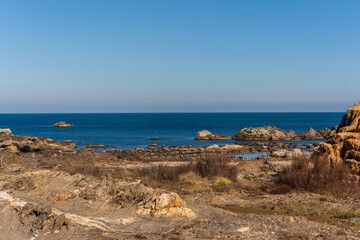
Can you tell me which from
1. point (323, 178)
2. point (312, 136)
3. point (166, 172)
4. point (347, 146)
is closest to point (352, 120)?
point (347, 146)

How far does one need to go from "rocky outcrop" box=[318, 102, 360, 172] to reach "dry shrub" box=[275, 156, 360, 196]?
0.63 m

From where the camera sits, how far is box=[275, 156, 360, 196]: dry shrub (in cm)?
1561

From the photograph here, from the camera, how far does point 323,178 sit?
16.1 m

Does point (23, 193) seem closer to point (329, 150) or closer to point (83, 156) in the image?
point (329, 150)

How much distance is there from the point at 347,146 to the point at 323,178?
9.56ft

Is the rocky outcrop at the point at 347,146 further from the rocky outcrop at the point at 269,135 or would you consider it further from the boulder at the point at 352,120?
the rocky outcrop at the point at 269,135

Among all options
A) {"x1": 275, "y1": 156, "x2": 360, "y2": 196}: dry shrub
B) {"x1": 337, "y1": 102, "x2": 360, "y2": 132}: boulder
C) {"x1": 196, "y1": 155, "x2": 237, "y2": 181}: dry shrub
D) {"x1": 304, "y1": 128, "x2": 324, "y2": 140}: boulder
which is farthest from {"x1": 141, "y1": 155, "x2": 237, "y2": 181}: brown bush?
{"x1": 304, "y1": 128, "x2": 324, "y2": 140}: boulder

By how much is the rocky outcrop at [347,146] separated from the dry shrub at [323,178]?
2.08 feet

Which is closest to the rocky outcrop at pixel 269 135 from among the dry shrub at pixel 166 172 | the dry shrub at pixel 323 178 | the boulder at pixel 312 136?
the boulder at pixel 312 136

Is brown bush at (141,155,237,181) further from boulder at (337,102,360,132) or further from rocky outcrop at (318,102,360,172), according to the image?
boulder at (337,102,360,132)

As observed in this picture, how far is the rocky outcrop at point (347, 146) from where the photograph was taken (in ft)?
56.3

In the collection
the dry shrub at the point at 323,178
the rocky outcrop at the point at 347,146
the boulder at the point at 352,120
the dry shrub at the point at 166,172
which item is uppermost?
the boulder at the point at 352,120

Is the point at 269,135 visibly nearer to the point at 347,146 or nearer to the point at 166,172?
the point at 166,172

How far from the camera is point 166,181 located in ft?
64.1
